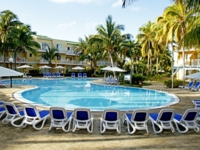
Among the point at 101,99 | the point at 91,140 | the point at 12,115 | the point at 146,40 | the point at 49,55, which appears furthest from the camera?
the point at 49,55

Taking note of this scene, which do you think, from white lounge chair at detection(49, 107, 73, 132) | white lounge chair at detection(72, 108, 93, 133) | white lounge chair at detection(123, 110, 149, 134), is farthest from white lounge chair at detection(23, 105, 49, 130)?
white lounge chair at detection(123, 110, 149, 134)

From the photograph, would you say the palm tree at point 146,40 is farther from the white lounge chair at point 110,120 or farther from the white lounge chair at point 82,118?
the white lounge chair at point 82,118

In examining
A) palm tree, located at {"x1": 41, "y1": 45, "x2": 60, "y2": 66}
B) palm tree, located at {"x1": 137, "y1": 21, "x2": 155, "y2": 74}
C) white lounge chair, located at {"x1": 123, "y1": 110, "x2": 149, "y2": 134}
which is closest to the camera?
white lounge chair, located at {"x1": 123, "y1": 110, "x2": 149, "y2": 134}

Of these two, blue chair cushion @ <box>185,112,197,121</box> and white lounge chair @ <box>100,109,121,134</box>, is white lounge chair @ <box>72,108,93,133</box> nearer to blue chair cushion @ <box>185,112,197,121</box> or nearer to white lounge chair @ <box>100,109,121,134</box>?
white lounge chair @ <box>100,109,121,134</box>

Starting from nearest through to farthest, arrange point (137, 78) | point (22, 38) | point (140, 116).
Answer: point (140, 116) < point (137, 78) < point (22, 38)

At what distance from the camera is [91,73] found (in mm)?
42031

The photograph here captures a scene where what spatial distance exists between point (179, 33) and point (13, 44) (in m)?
25.6

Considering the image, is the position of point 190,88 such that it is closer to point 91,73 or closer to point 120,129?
point 120,129

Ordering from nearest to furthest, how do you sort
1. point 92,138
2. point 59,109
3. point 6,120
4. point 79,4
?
point 92,138
point 59,109
point 6,120
point 79,4

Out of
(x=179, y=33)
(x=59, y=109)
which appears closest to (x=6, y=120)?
(x=59, y=109)

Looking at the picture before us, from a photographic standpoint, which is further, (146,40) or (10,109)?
(146,40)

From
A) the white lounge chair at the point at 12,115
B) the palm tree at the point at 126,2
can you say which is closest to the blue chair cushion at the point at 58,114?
the white lounge chair at the point at 12,115

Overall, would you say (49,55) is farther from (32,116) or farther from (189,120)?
(189,120)

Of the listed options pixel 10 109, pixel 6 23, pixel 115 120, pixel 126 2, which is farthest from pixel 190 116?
pixel 6 23
